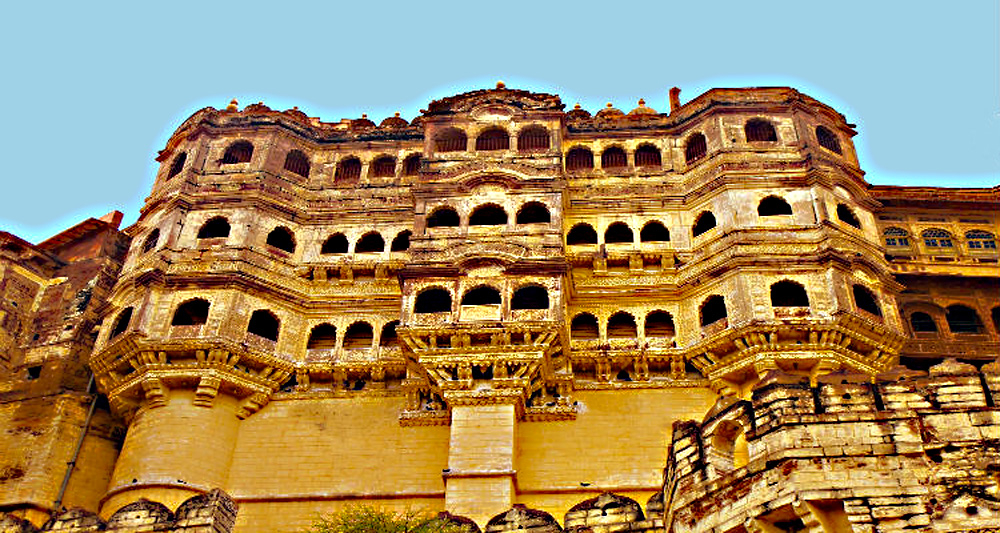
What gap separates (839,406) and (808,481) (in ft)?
3.47

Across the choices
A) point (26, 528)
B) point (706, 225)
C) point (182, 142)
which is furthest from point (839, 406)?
point (182, 142)

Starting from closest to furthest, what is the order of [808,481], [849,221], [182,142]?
[808,481], [849,221], [182,142]

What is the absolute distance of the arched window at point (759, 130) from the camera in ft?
97.6

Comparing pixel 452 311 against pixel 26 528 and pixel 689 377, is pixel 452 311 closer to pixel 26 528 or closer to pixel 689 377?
pixel 689 377

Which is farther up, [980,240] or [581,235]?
[980,240]

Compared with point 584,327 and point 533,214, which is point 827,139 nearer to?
point 533,214

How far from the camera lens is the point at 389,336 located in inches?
1066

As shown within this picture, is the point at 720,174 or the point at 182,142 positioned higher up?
the point at 182,142

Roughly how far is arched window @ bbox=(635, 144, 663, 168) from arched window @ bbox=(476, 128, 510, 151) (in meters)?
3.94

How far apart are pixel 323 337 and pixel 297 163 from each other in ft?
21.8

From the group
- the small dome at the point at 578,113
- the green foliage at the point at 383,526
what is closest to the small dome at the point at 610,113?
the small dome at the point at 578,113

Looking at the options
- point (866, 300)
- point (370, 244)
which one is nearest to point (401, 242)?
point (370, 244)

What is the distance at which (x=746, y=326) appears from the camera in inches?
938

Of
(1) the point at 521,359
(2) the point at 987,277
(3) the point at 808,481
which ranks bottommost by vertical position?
(3) the point at 808,481
